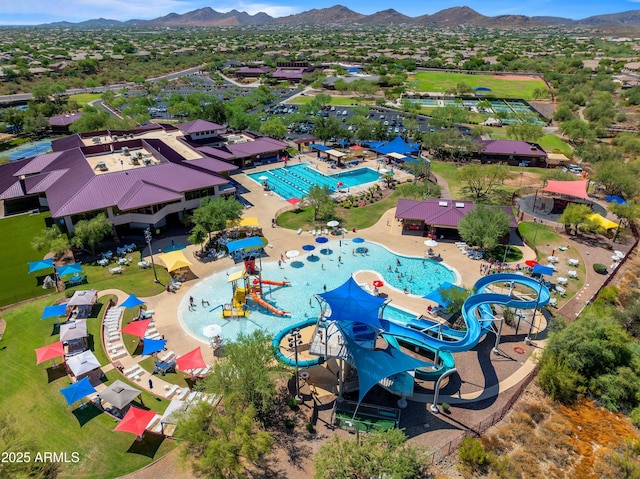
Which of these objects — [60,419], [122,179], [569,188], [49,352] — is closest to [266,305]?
[49,352]

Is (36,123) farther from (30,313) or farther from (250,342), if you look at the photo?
(250,342)

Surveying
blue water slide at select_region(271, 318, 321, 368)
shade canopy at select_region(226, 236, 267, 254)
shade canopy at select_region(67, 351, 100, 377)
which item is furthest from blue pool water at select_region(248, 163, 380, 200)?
shade canopy at select_region(67, 351, 100, 377)

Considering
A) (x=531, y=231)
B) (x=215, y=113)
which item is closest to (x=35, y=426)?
(x=531, y=231)

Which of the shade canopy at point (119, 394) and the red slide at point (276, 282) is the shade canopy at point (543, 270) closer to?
the red slide at point (276, 282)

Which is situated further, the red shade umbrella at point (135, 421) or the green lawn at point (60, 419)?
the red shade umbrella at point (135, 421)

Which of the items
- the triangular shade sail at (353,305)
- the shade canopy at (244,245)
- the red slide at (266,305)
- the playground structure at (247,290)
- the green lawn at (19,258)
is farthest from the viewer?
the shade canopy at (244,245)

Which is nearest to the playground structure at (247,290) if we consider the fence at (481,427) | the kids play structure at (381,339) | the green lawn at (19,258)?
the kids play structure at (381,339)
